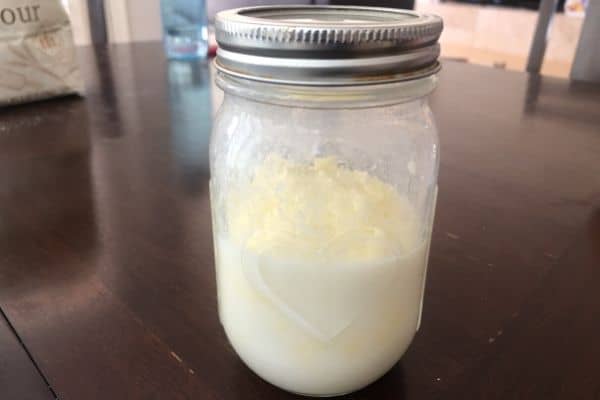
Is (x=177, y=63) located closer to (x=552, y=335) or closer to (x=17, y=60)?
(x=17, y=60)

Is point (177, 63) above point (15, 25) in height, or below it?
below

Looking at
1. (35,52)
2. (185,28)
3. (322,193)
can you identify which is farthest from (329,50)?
(185,28)

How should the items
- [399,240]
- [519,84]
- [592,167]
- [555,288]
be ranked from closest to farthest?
[399,240] < [555,288] < [592,167] < [519,84]

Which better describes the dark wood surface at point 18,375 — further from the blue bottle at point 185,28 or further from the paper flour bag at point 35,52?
the blue bottle at point 185,28

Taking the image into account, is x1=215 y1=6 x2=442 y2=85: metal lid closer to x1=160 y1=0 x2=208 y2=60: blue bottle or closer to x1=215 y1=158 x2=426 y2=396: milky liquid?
x1=215 y1=158 x2=426 y2=396: milky liquid

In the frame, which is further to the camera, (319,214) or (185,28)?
(185,28)

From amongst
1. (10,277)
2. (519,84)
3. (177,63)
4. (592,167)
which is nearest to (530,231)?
(592,167)

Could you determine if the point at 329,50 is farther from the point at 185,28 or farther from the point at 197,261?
the point at 185,28
